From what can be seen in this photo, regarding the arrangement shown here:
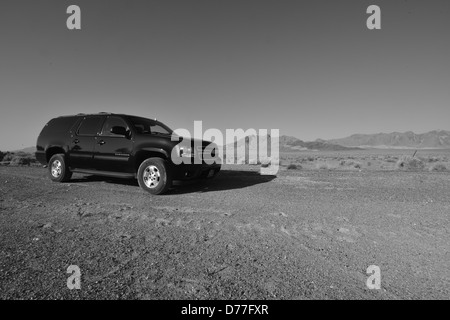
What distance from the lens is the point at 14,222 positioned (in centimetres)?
349

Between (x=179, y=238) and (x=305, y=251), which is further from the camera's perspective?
(x=179, y=238)

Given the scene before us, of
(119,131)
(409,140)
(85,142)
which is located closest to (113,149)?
(119,131)

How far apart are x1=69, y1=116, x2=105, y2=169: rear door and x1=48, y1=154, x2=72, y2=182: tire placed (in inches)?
8.8

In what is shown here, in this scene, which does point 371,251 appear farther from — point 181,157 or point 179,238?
point 181,157

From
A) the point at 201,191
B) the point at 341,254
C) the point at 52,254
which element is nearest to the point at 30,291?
the point at 52,254

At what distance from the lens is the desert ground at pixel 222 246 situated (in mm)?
2031

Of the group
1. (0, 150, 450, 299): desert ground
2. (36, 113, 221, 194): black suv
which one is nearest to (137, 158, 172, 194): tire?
(36, 113, 221, 194): black suv

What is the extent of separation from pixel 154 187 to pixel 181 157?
3.10ft

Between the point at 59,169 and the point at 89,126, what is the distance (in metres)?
1.62

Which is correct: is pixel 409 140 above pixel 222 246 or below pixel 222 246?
above

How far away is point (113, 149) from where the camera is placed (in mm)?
6281

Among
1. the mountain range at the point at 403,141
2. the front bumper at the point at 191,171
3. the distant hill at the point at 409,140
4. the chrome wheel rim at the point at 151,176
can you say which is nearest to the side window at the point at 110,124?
the chrome wheel rim at the point at 151,176

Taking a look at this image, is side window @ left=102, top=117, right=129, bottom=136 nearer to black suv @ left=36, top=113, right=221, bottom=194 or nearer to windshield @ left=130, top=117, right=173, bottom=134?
black suv @ left=36, top=113, right=221, bottom=194

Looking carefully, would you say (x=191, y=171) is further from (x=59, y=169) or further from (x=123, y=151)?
(x=59, y=169)
